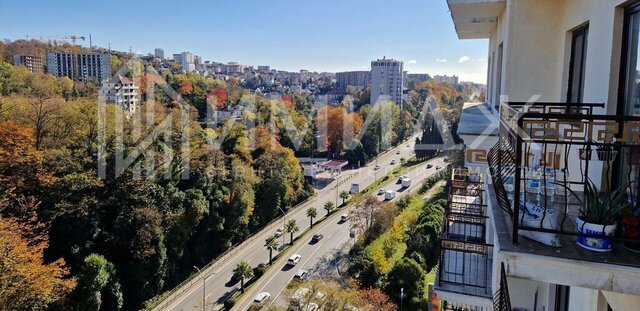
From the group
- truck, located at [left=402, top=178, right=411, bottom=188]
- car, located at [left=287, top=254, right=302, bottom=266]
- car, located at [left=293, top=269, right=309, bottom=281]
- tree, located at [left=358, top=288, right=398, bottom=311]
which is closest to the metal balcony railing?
tree, located at [left=358, top=288, right=398, bottom=311]

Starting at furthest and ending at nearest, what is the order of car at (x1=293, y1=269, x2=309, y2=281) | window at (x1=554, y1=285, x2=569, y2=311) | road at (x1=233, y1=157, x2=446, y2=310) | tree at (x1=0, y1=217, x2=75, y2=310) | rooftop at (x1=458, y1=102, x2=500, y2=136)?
car at (x1=293, y1=269, x2=309, y2=281) → road at (x1=233, y1=157, x2=446, y2=310) → tree at (x1=0, y1=217, x2=75, y2=310) → rooftop at (x1=458, y1=102, x2=500, y2=136) → window at (x1=554, y1=285, x2=569, y2=311)

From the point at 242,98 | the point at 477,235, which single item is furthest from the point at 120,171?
the point at 242,98

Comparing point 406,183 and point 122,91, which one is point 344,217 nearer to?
point 406,183

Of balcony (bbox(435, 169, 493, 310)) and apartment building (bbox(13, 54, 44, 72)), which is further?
apartment building (bbox(13, 54, 44, 72))

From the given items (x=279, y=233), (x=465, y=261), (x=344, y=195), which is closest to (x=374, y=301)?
(x=279, y=233)

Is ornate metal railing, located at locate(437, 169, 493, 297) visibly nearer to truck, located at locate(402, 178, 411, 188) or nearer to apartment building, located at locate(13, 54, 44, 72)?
truck, located at locate(402, 178, 411, 188)

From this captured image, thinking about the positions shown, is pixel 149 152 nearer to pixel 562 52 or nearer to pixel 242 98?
pixel 562 52

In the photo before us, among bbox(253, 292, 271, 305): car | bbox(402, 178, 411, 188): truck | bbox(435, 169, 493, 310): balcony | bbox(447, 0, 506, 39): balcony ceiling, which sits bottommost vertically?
bbox(253, 292, 271, 305): car
